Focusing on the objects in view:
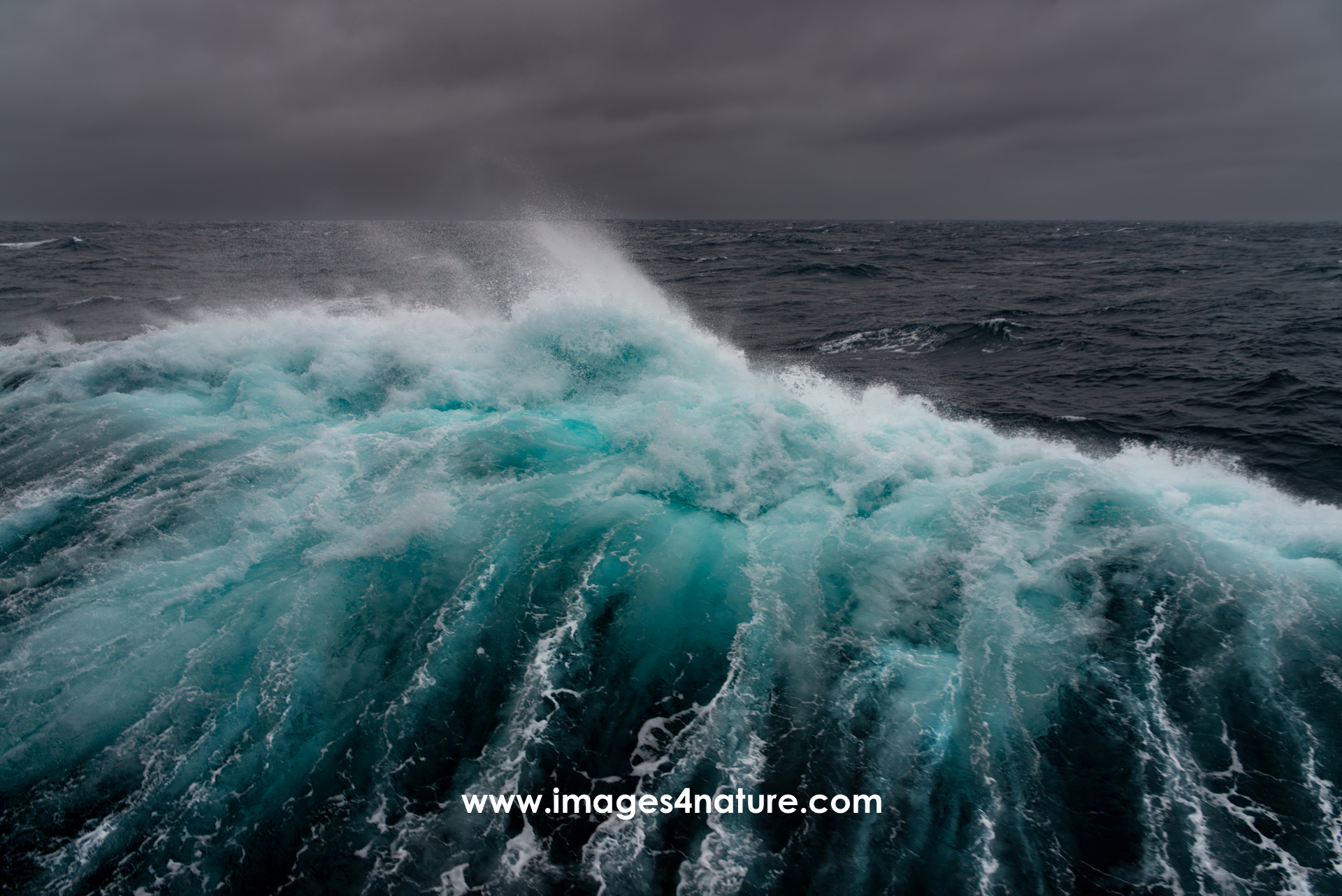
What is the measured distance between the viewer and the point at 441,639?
6.09m

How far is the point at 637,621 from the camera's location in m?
6.52

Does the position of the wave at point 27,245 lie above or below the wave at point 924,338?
→ below

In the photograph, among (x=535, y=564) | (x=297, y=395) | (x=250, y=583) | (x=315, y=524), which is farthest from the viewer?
(x=297, y=395)

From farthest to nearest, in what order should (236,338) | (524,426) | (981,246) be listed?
(981,246), (236,338), (524,426)

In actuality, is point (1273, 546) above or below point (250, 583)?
above

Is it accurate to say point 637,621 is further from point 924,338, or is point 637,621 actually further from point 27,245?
point 27,245

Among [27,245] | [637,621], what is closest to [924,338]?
[637,621]

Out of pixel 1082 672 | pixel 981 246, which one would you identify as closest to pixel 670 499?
pixel 1082 672

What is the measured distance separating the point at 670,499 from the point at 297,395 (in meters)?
8.54

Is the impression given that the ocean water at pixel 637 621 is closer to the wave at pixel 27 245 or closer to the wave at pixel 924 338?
the wave at pixel 924 338

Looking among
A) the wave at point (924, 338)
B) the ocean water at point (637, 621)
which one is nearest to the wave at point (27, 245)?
the ocean water at point (637, 621)

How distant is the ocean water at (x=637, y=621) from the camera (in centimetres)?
440

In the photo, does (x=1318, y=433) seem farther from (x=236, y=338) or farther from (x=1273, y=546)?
(x=236, y=338)

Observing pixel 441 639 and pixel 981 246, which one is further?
pixel 981 246
